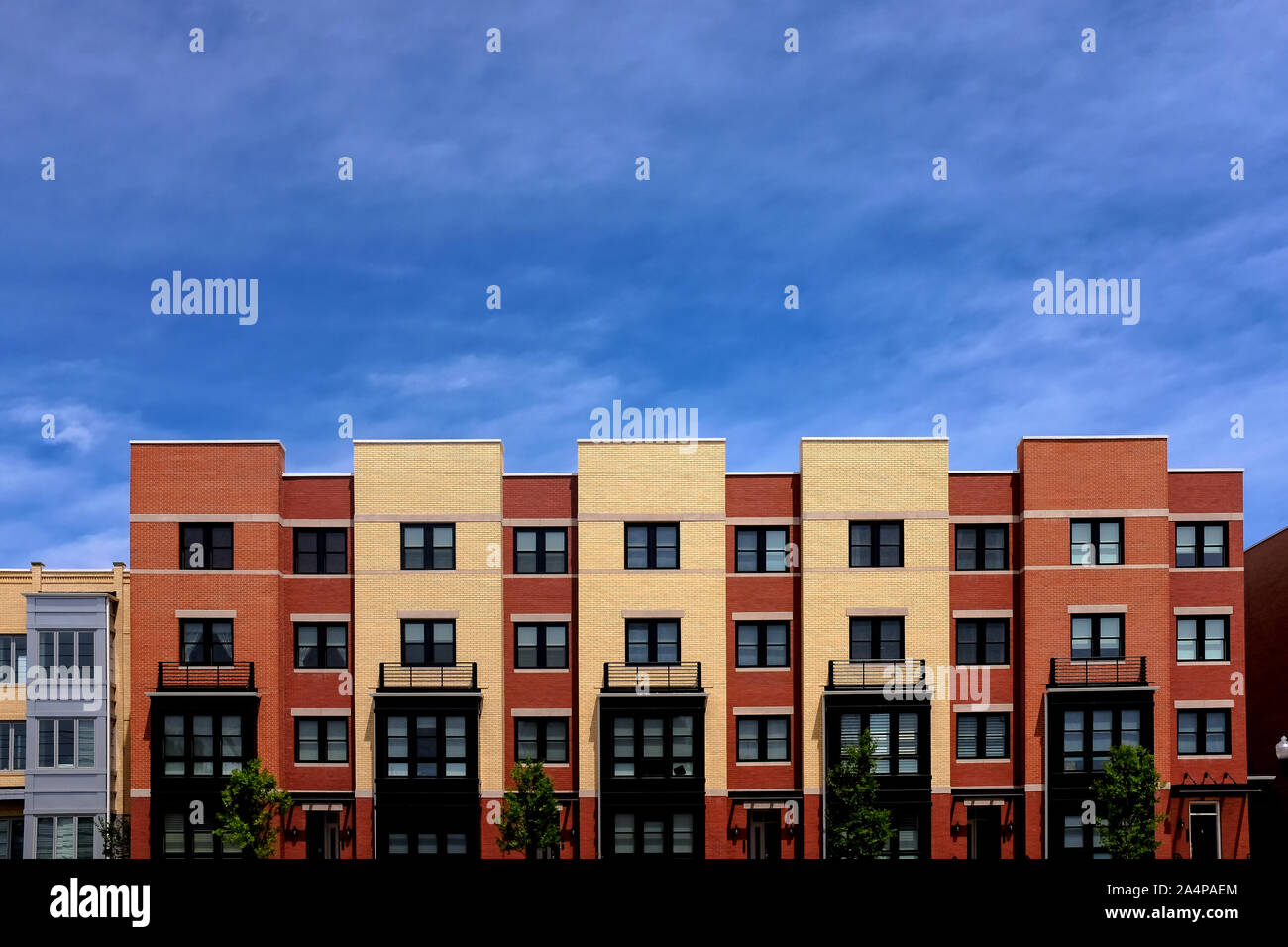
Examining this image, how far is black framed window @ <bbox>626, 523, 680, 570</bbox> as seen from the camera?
4072cm

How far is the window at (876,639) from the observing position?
132 feet

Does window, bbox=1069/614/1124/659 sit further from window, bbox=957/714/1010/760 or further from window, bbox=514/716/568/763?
window, bbox=514/716/568/763

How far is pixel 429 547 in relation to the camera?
134ft

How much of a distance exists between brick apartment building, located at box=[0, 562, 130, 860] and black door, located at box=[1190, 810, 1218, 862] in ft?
126

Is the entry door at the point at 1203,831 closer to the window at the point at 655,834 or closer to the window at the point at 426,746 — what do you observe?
the window at the point at 655,834

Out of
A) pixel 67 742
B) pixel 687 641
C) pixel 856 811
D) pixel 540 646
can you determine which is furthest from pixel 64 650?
pixel 856 811

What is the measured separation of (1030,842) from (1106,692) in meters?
5.79

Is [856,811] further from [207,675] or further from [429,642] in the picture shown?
[207,675]

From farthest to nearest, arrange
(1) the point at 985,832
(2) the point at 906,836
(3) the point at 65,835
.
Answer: (3) the point at 65,835, (1) the point at 985,832, (2) the point at 906,836

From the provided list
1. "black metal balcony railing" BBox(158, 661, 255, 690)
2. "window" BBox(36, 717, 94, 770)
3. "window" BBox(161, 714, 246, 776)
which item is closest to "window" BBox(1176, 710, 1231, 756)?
"black metal balcony railing" BBox(158, 661, 255, 690)

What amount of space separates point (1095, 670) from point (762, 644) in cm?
1169

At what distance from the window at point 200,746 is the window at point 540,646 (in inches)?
393
